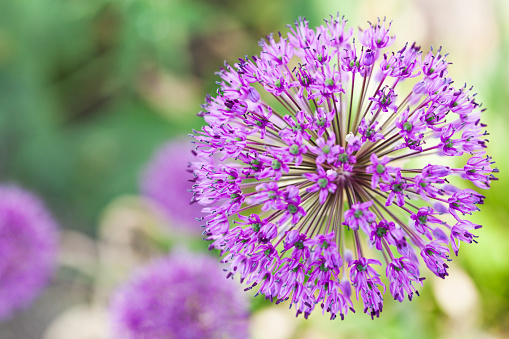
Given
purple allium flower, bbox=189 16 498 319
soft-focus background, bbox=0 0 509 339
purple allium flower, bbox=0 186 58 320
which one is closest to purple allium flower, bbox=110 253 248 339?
soft-focus background, bbox=0 0 509 339

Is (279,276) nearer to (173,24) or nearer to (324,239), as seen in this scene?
(324,239)

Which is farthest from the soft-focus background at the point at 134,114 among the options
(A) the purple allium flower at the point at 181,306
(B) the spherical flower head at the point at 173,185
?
(A) the purple allium flower at the point at 181,306

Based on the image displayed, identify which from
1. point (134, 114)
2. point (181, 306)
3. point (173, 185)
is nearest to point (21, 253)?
point (173, 185)

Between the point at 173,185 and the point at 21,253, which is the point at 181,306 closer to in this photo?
the point at 173,185

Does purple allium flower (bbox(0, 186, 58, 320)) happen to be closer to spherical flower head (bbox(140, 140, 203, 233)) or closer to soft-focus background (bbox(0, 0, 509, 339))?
soft-focus background (bbox(0, 0, 509, 339))

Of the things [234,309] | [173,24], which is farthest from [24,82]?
[234,309]
